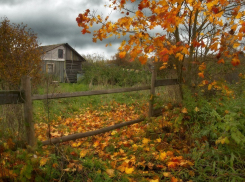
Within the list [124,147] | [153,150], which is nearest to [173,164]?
[153,150]

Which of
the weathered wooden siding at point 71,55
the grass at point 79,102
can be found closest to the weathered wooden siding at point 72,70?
the weathered wooden siding at point 71,55

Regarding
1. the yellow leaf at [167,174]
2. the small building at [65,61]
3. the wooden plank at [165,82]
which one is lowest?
the yellow leaf at [167,174]

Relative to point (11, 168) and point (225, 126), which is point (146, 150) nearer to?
point (225, 126)

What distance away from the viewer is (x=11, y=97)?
136 inches

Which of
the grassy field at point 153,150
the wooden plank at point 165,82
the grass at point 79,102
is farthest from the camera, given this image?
the grass at point 79,102

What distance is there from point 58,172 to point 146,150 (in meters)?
1.88

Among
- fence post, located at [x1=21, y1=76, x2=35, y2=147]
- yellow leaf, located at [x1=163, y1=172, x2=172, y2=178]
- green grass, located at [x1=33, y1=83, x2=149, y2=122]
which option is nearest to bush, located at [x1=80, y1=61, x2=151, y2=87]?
green grass, located at [x1=33, y1=83, x2=149, y2=122]

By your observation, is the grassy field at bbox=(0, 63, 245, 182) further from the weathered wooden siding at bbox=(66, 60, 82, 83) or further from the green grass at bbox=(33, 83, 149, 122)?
the weathered wooden siding at bbox=(66, 60, 82, 83)

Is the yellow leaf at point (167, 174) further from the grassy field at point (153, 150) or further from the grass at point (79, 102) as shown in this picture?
the grass at point (79, 102)

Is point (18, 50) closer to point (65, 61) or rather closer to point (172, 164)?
point (172, 164)

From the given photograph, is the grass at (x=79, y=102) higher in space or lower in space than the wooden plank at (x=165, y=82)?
lower

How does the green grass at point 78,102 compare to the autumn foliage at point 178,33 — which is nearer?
the autumn foliage at point 178,33

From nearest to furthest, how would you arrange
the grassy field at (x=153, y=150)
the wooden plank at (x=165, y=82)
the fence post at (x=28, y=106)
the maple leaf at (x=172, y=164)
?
the grassy field at (x=153, y=150), the maple leaf at (x=172, y=164), the fence post at (x=28, y=106), the wooden plank at (x=165, y=82)

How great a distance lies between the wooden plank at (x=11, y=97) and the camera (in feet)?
11.0
